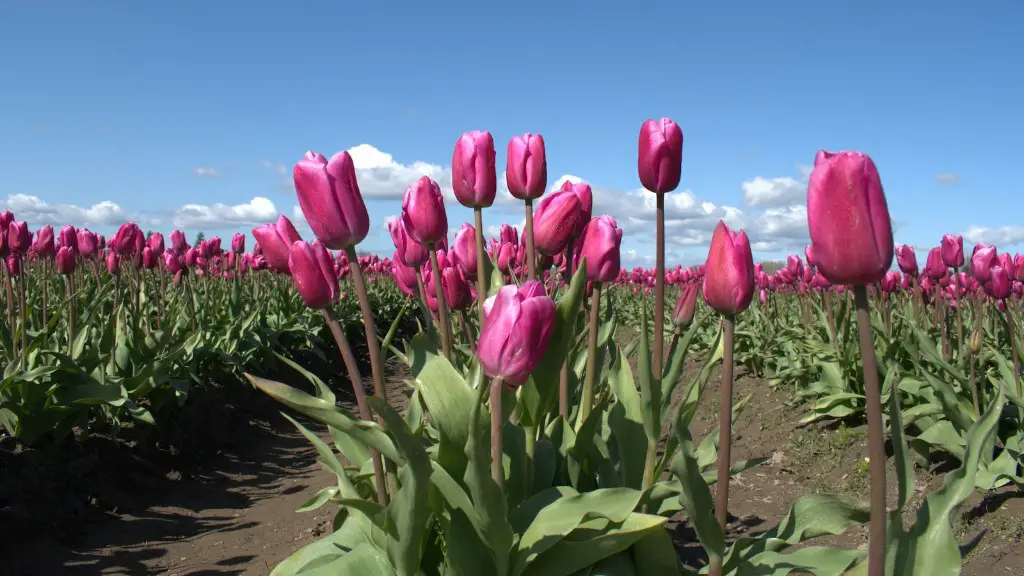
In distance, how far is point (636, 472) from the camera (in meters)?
1.98

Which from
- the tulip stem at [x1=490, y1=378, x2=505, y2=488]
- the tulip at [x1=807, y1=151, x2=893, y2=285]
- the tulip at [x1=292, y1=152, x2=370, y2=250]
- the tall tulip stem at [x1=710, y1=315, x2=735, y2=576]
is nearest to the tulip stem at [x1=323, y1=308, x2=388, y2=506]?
the tulip at [x1=292, y1=152, x2=370, y2=250]

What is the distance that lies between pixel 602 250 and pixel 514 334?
2.73ft

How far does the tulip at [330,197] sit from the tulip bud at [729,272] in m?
0.75

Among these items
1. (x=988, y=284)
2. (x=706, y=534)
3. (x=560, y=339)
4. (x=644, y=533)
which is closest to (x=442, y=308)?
(x=560, y=339)

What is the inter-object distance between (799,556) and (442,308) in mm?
1069

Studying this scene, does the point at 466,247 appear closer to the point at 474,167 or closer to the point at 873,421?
the point at 474,167

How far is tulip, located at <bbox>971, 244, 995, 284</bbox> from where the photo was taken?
429 cm

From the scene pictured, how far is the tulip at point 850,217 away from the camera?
1.13 m

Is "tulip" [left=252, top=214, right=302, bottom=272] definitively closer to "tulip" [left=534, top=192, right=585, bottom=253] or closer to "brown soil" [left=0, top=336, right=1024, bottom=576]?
"tulip" [left=534, top=192, right=585, bottom=253]

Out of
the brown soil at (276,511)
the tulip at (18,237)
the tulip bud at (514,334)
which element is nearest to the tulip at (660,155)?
the tulip bud at (514,334)

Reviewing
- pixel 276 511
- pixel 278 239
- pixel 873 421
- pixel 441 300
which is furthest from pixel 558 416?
pixel 276 511

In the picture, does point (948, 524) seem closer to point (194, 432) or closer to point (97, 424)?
point (97, 424)

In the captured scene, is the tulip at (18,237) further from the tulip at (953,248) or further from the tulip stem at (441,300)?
the tulip at (953,248)

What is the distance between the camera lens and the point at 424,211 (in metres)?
1.93
